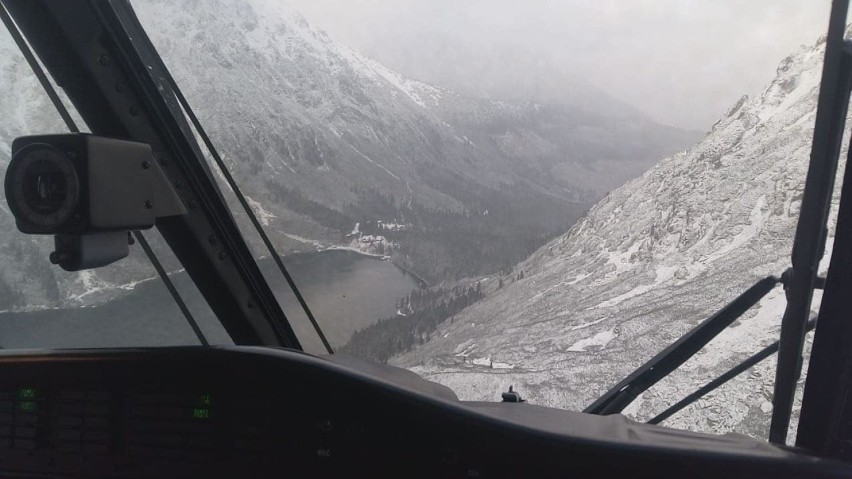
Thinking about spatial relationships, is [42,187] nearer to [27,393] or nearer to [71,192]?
[71,192]

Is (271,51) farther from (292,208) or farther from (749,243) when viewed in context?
(749,243)

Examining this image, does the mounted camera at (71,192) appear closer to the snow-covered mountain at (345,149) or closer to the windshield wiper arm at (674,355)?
the snow-covered mountain at (345,149)

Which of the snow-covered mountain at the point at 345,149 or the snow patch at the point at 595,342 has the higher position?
the snow-covered mountain at the point at 345,149

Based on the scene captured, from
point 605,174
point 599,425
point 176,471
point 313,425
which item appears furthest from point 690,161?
point 176,471

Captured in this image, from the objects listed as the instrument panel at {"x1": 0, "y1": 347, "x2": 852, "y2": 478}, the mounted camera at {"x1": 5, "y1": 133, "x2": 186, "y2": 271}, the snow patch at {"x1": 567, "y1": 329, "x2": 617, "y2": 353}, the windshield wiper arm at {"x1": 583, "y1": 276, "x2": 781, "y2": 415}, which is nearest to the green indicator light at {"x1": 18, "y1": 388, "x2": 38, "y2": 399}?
the instrument panel at {"x1": 0, "y1": 347, "x2": 852, "y2": 478}

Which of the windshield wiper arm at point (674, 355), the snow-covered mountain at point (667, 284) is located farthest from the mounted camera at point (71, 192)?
the windshield wiper arm at point (674, 355)

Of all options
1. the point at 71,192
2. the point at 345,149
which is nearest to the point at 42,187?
the point at 71,192
